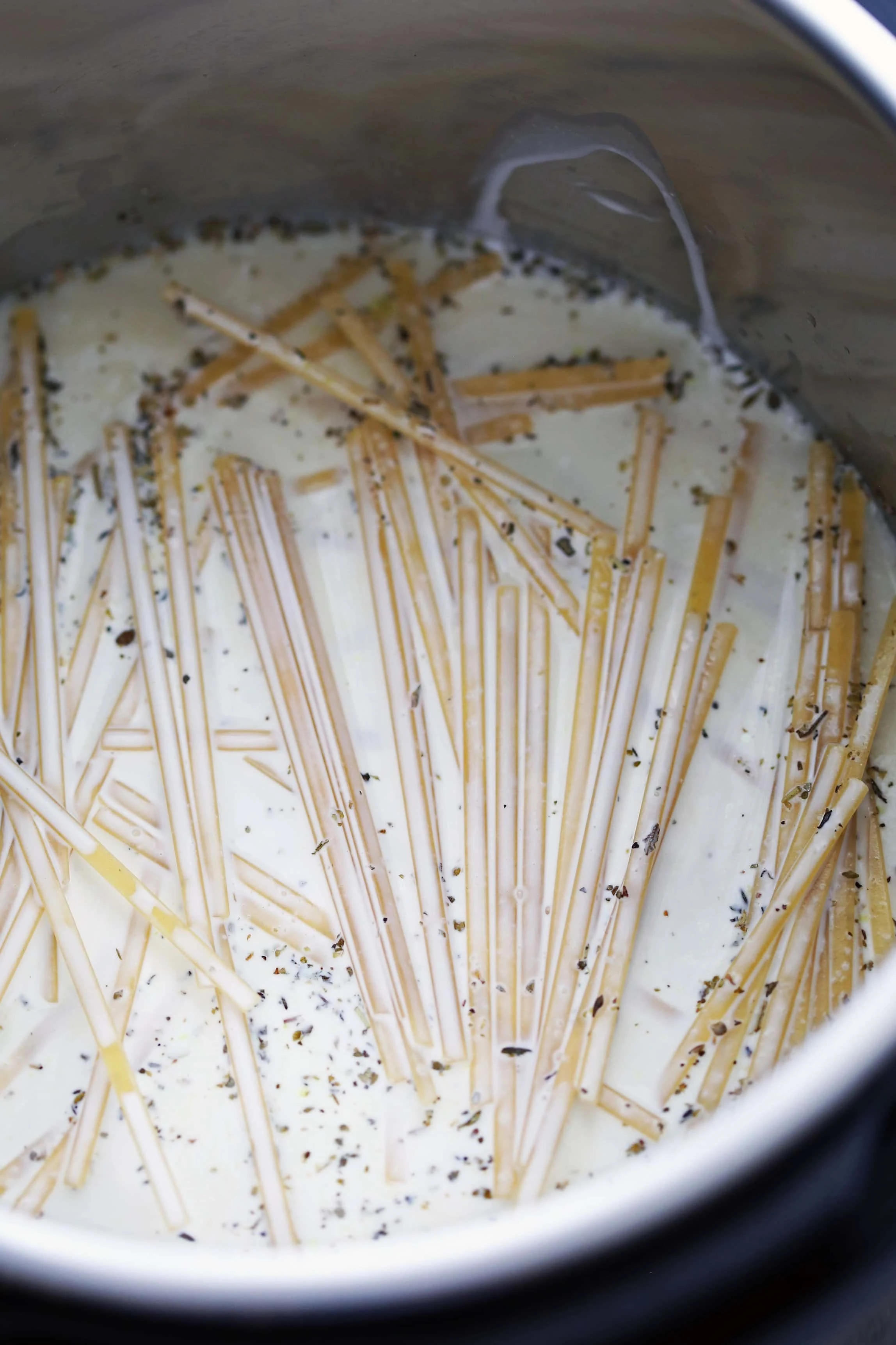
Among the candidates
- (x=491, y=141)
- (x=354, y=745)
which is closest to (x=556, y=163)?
(x=491, y=141)

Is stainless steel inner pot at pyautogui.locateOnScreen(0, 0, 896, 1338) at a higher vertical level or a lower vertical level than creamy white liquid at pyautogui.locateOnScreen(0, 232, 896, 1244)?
higher

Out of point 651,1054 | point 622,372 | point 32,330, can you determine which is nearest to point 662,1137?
point 651,1054

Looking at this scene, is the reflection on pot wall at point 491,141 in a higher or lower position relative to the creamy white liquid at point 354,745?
higher

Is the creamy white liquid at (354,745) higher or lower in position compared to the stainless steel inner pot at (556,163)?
lower

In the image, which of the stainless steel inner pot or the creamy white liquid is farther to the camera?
the creamy white liquid

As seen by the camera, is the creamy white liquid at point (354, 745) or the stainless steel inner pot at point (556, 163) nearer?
the stainless steel inner pot at point (556, 163)

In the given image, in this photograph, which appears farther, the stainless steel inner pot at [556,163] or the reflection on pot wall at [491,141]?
the reflection on pot wall at [491,141]
